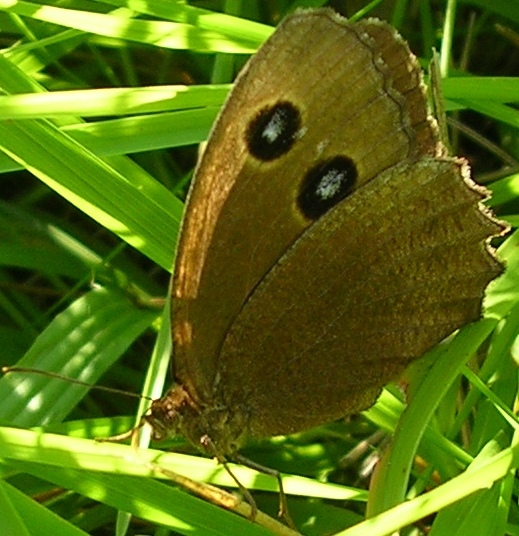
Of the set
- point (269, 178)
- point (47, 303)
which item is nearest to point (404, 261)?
point (269, 178)

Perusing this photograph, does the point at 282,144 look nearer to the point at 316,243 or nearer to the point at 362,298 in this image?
the point at 316,243

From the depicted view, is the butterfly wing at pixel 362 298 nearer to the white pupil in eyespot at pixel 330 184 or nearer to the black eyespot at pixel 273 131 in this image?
the white pupil in eyespot at pixel 330 184

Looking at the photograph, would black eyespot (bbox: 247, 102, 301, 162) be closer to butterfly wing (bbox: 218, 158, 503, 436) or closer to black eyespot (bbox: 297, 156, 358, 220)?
black eyespot (bbox: 297, 156, 358, 220)

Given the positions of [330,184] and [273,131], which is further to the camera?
[330,184]

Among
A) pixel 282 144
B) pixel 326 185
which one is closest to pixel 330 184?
pixel 326 185

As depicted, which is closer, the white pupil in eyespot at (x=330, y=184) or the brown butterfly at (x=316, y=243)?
the brown butterfly at (x=316, y=243)

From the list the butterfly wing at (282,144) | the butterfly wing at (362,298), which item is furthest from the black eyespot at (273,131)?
the butterfly wing at (362,298)
